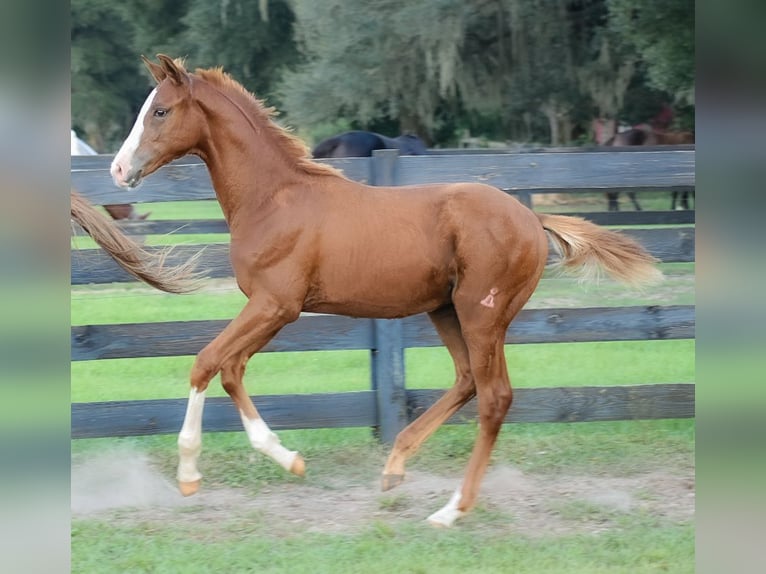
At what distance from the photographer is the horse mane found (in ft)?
14.6

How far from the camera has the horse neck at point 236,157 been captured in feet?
14.5

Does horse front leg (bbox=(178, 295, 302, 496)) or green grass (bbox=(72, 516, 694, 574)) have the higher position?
horse front leg (bbox=(178, 295, 302, 496))

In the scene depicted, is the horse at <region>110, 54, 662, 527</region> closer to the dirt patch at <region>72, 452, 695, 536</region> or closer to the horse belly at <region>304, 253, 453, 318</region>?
the horse belly at <region>304, 253, 453, 318</region>

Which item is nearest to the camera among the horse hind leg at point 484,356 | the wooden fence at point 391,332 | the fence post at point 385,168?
the horse hind leg at point 484,356

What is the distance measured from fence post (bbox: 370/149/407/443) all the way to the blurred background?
1131 cm

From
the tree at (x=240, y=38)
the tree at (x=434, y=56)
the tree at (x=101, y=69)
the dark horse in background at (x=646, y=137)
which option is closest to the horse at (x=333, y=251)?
the dark horse in background at (x=646, y=137)

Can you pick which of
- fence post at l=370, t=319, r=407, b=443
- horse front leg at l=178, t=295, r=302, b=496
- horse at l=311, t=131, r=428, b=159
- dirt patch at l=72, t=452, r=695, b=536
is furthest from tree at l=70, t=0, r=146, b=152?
horse front leg at l=178, t=295, r=302, b=496

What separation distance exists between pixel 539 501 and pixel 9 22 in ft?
12.4

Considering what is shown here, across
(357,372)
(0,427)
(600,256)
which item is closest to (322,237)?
(600,256)

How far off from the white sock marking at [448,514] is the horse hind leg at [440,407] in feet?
0.96

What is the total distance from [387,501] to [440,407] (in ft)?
1.86

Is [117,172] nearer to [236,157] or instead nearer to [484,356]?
[236,157]

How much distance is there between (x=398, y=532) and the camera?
167 inches

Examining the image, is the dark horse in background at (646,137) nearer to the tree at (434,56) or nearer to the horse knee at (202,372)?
the tree at (434,56)
